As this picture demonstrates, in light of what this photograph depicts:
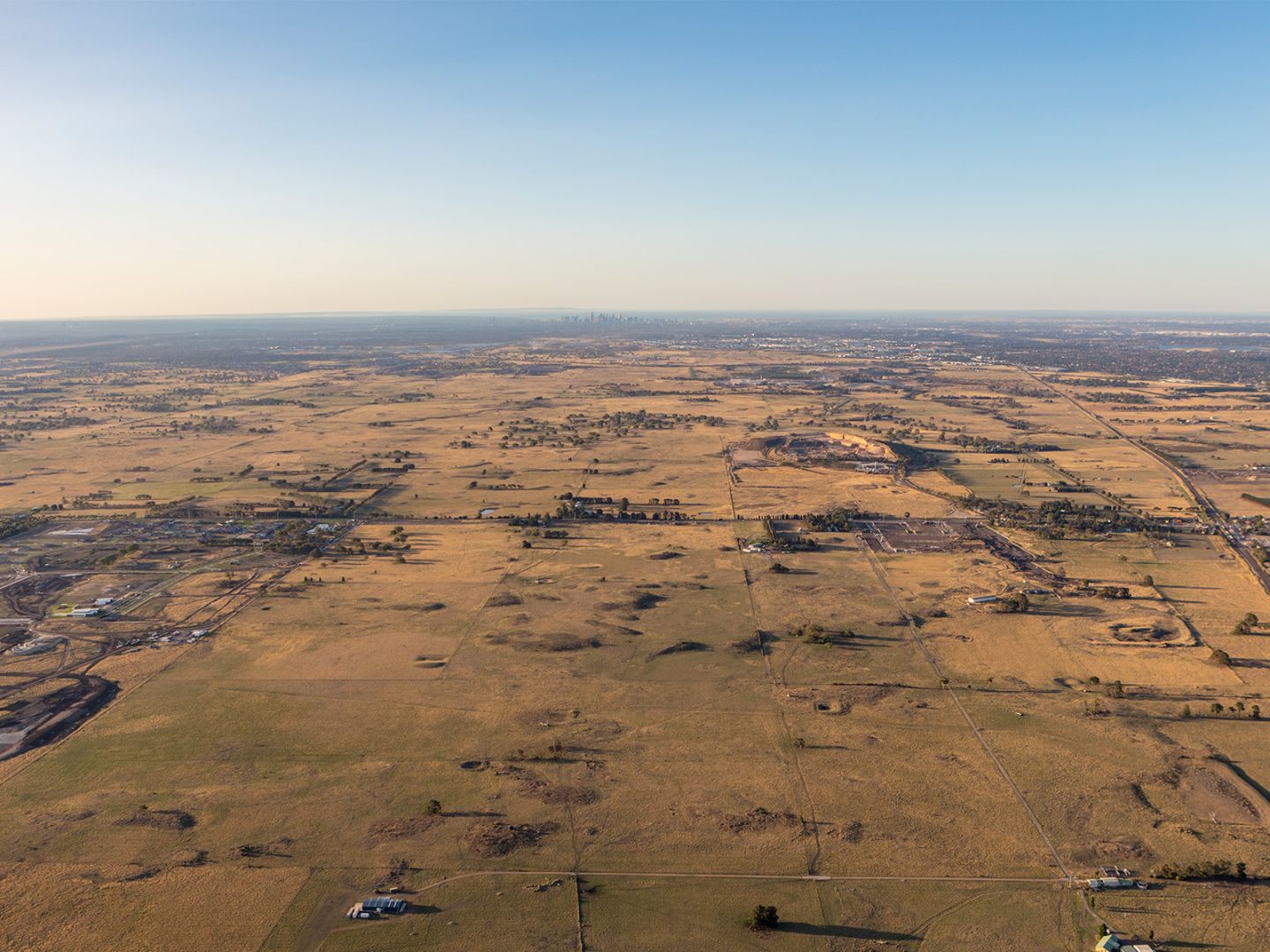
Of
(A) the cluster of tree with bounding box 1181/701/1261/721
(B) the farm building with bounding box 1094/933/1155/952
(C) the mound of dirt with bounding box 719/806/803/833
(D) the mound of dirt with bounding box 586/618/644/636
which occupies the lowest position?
(B) the farm building with bounding box 1094/933/1155/952

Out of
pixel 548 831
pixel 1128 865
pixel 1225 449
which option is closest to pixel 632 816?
pixel 548 831

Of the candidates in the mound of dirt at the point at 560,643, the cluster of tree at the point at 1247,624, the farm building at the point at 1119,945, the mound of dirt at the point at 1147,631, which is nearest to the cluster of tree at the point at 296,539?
the mound of dirt at the point at 560,643

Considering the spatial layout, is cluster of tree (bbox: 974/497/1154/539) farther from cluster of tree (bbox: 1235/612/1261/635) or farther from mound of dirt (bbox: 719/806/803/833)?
mound of dirt (bbox: 719/806/803/833)

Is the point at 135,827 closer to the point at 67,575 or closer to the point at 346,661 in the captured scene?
the point at 346,661

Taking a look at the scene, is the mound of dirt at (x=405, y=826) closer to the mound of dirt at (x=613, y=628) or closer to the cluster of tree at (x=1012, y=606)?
the mound of dirt at (x=613, y=628)

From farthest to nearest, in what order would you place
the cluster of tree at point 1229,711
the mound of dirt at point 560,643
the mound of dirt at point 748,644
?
the mound of dirt at point 560,643, the mound of dirt at point 748,644, the cluster of tree at point 1229,711

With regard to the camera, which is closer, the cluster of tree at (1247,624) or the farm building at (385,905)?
the farm building at (385,905)

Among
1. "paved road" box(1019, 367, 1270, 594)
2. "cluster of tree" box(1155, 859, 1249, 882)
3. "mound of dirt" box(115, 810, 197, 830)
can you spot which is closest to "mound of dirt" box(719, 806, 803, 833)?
"cluster of tree" box(1155, 859, 1249, 882)
